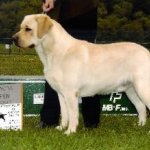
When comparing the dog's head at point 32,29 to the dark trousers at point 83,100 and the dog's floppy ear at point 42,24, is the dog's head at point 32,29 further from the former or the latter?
the dark trousers at point 83,100

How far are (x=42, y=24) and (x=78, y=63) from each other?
52 centimetres

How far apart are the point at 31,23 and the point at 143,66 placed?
1.21 metres

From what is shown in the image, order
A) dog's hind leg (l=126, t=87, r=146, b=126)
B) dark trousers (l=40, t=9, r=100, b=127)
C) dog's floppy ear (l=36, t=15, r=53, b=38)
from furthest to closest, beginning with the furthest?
dog's hind leg (l=126, t=87, r=146, b=126)
dark trousers (l=40, t=9, r=100, b=127)
dog's floppy ear (l=36, t=15, r=53, b=38)

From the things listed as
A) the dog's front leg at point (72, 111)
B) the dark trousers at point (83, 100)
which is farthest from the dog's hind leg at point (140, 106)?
the dog's front leg at point (72, 111)

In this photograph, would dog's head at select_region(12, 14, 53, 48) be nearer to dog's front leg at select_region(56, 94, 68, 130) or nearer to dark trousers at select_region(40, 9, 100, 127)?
dark trousers at select_region(40, 9, 100, 127)

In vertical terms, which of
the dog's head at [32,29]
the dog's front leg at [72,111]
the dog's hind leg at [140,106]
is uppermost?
the dog's head at [32,29]

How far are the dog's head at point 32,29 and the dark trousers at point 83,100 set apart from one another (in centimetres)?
62

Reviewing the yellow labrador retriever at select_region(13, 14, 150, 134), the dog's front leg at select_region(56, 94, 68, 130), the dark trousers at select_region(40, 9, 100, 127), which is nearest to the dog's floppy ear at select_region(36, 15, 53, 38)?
the yellow labrador retriever at select_region(13, 14, 150, 134)

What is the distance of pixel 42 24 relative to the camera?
5203 mm

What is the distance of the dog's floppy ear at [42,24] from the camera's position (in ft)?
17.1

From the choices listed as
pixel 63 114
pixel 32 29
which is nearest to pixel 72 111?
pixel 63 114

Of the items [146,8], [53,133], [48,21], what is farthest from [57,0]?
[146,8]

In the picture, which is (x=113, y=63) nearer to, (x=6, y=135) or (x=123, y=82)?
(x=123, y=82)

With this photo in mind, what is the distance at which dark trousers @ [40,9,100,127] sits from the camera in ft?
19.2
